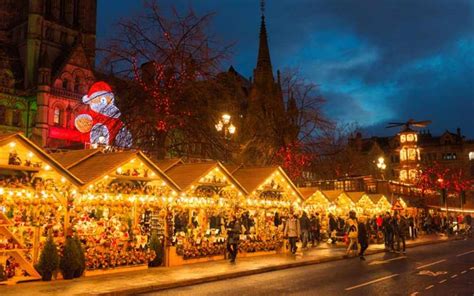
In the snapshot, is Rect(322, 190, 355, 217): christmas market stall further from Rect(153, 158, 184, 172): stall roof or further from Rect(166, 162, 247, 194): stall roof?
Rect(153, 158, 184, 172): stall roof

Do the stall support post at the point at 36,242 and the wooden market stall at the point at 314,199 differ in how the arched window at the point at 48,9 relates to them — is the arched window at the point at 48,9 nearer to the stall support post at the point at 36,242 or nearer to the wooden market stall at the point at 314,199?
the wooden market stall at the point at 314,199

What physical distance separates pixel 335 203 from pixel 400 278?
780 inches

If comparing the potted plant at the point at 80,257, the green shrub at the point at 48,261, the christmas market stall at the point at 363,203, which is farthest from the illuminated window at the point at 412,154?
the green shrub at the point at 48,261

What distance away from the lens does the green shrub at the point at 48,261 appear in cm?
1459

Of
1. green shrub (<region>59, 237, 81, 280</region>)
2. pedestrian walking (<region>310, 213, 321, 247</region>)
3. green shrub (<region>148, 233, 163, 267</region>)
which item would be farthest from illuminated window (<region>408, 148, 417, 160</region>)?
green shrub (<region>59, 237, 81, 280</region>)

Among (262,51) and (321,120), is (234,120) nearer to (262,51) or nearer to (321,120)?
(321,120)

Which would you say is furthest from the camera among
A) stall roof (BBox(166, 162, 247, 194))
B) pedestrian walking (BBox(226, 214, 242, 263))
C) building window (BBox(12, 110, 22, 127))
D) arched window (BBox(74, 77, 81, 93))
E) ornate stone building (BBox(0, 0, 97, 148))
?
arched window (BBox(74, 77, 81, 93))

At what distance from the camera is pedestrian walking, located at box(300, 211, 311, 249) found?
2912 cm

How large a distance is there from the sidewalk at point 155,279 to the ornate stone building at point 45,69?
94.4 ft

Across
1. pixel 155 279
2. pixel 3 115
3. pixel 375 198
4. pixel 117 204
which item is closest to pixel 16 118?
pixel 3 115

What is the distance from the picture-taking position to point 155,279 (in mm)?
15039

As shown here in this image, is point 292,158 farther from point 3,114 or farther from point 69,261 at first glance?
point 3,114

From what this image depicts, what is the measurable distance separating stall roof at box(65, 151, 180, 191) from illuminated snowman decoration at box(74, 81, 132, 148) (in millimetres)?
8431

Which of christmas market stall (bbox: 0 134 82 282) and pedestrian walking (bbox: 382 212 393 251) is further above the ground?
christmas market stall (bbox: 0 134 82 282)
